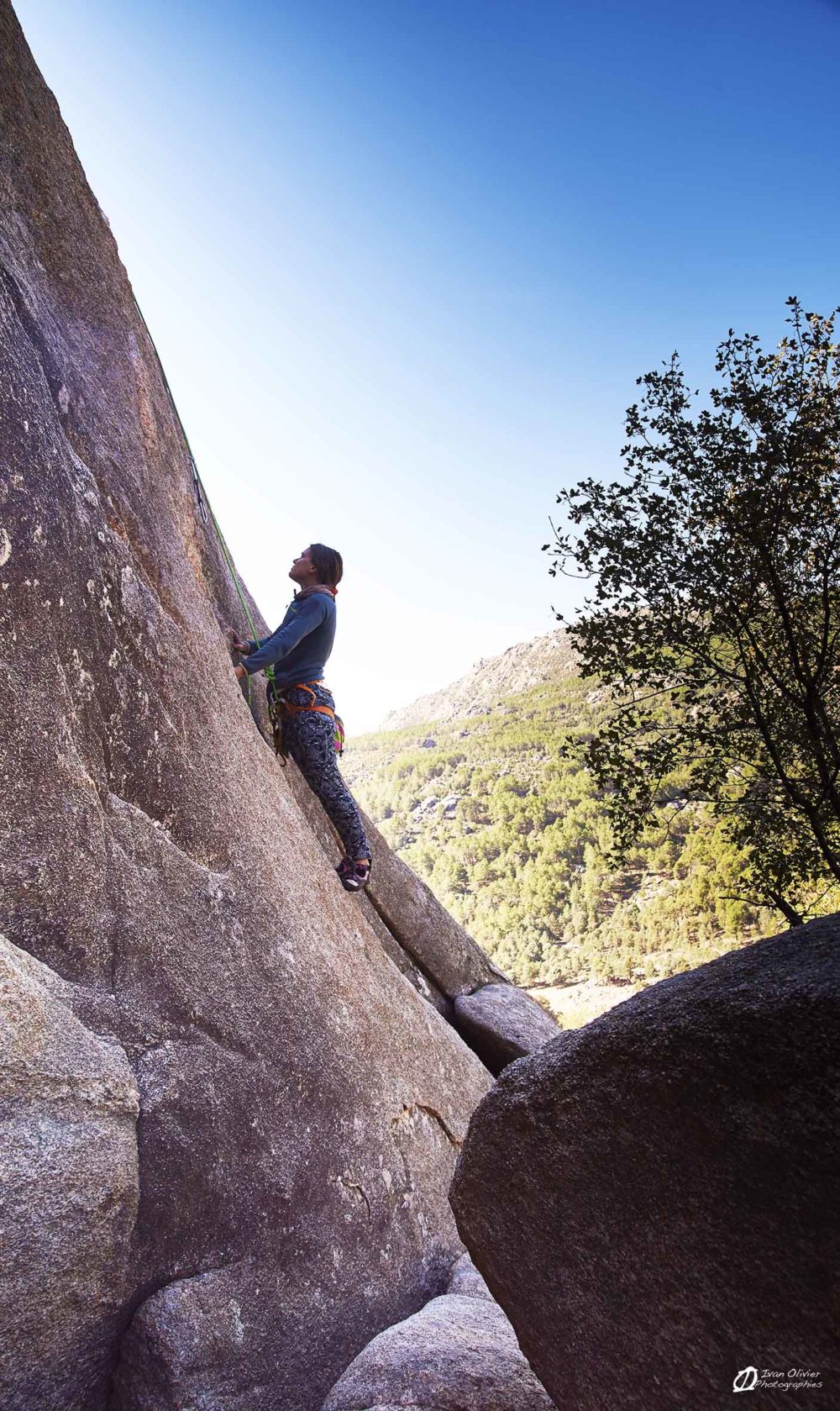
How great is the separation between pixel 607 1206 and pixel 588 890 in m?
48.7

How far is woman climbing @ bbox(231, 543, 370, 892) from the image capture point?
7457 millimetres

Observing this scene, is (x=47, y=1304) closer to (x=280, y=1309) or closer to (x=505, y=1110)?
(x=280, y=1309)

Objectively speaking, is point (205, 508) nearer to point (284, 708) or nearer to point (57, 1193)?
point (284, 708)

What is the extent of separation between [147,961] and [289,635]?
344 centimetres

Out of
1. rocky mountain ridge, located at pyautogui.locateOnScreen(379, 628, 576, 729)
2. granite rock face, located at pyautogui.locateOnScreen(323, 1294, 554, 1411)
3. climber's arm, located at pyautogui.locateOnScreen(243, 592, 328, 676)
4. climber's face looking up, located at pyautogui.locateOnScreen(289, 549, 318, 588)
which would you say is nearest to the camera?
granite rock face, located at pyautogui.locateOnScreen(323, 1294, 554, 1411)

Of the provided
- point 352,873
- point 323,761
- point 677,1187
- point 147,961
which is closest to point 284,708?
point 323,761

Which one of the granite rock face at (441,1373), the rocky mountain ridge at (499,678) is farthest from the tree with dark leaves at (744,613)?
the rocky mountain ridge at (499,678)

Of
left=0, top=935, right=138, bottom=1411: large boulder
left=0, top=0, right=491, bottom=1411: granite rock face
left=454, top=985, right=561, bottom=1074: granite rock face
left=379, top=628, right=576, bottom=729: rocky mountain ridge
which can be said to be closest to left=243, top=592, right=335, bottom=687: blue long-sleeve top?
left=0, top=0, right=491, bottom=1411: granite rock face

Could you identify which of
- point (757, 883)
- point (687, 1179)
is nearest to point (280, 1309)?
point (687, 1179)

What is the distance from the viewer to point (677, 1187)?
9.34ft

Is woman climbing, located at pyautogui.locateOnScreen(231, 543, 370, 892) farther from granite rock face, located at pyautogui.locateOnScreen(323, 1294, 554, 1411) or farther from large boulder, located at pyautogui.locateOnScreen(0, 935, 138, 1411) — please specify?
granite rock face, located at pyautogui.locateOnScreen(323, 1294, 554, 1411)

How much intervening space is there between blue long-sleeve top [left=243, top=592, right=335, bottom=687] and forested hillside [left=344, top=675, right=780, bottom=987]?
4546 millimetres

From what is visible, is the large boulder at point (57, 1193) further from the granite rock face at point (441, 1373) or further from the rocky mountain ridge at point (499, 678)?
the rocky mountain ridge at point (499, 678)

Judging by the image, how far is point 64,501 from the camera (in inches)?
202
